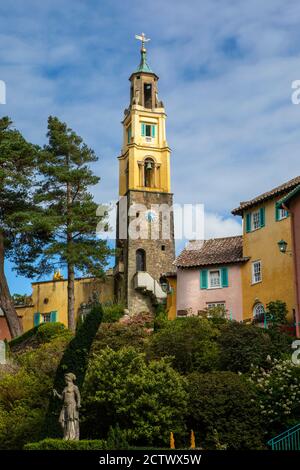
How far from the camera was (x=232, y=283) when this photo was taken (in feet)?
143

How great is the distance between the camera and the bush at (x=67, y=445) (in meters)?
20.5

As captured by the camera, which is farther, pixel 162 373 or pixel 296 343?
pixel 296 343

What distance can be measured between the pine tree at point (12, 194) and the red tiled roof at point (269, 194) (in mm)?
12813

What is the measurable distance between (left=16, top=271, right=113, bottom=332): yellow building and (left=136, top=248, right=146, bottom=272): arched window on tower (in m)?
2.75

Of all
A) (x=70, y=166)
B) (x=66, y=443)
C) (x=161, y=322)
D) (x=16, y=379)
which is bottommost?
(x=66, y=443)

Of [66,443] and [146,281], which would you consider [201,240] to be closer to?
[146,281]

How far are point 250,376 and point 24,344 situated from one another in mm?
19318

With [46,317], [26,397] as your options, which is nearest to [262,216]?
[26,397]

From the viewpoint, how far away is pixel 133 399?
23.7 m

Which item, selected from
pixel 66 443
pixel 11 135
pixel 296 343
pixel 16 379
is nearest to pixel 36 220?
pixel 11 135

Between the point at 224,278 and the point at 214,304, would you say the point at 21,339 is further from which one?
the point at 224,278

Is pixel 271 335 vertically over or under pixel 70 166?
under

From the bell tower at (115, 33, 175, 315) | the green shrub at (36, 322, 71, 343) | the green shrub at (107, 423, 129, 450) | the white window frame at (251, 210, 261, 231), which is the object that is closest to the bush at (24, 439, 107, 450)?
the green shrub at (107, 423, 129, 450)

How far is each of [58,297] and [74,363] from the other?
31.7 meters
